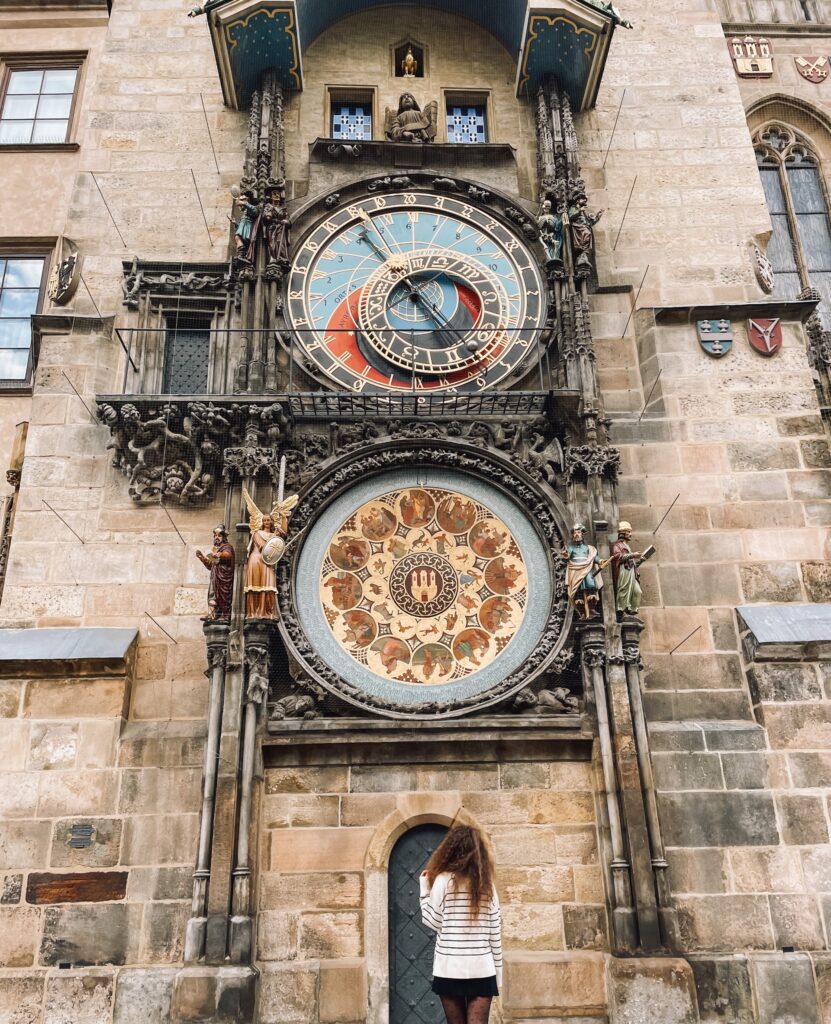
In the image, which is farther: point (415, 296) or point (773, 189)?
point (773, 189)

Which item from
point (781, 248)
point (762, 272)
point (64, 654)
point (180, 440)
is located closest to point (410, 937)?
point (64, 654)

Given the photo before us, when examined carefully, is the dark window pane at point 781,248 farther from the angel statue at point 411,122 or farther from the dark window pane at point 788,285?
the angel statue at point 411,122

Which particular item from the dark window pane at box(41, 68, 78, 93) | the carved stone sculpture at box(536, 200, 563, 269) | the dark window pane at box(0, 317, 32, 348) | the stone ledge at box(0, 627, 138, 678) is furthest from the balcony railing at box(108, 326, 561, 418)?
the dark window pane at box(41, 68, 78, 93)

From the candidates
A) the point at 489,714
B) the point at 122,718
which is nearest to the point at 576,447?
the point at 489,714

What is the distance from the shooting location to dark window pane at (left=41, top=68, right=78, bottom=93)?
1323 centimetres

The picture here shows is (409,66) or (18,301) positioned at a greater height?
(409,66)

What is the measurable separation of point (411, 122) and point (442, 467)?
4.47 meters

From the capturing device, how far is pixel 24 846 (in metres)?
8.05

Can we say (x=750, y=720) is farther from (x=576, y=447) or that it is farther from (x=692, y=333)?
(x=692, y=333)

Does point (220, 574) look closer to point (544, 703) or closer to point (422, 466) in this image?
point (422, 466)

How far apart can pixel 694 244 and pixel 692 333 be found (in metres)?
1.33

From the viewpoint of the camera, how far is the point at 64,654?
849cm

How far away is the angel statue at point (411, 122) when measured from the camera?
36.7 feet

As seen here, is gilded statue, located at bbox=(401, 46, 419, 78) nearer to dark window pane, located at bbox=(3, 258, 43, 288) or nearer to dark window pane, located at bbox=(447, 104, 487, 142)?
dark window pane, located at bbox=(447, 104, 487, 142)
